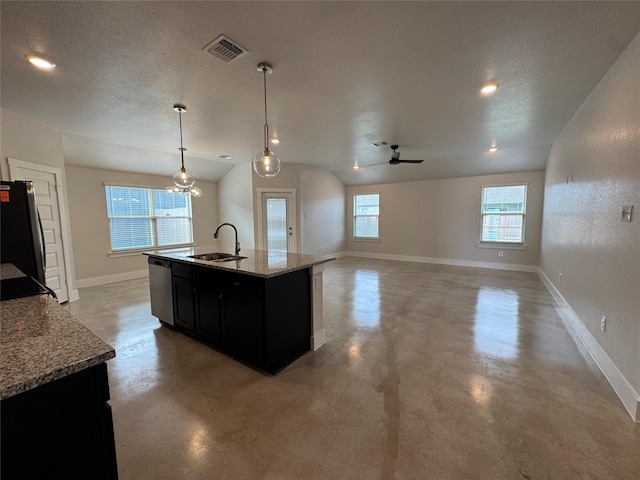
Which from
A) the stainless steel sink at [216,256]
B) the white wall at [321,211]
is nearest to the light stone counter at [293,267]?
the stainless steel sink at [216,256]

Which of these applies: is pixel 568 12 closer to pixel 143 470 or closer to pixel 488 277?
pixel 143 470

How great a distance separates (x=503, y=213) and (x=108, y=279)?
Answer: 349 inches

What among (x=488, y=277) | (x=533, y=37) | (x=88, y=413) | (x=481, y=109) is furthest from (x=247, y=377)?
(x=488, y=277)

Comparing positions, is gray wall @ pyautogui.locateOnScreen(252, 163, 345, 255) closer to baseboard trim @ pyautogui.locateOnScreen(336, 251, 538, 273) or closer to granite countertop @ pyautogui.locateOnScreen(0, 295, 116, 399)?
baseboard trim @ pyautogui.locateOnScreen(336, 251, 538, 273)

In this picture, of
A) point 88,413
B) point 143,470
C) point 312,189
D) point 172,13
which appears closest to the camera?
point 88,413

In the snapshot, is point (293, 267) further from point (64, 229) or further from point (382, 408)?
point (64, 229)

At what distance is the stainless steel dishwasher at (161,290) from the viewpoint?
126 inches

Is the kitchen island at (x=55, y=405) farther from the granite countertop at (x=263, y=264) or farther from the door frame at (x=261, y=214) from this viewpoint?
the door frame at (x=261, y=214)

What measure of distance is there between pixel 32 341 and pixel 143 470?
41.6 inches

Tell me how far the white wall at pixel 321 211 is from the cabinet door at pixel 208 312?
433 cm

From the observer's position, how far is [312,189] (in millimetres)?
7289

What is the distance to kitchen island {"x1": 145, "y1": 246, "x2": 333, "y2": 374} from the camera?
7.56 ft

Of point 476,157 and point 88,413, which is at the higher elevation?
point 476,157

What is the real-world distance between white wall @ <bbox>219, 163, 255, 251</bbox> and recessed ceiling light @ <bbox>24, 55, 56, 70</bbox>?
4144mm
